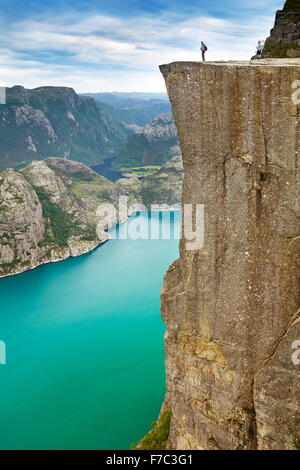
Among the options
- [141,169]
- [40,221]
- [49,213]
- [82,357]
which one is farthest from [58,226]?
[141,169]

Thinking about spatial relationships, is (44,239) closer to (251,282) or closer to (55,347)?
(55,347)

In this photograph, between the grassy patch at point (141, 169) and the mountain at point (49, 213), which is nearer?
the mountain at point (49, 213)

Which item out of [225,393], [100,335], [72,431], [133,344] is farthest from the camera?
[100,335]

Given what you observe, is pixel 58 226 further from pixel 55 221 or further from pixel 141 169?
pixel 141 169

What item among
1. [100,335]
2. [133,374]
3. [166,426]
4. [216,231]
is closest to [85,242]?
[100,335]

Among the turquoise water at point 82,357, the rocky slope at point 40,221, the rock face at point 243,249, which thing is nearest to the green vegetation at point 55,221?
the rocky slope at point 40,221

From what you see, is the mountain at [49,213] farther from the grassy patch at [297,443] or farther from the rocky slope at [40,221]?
the grassy patch at [297,443]
